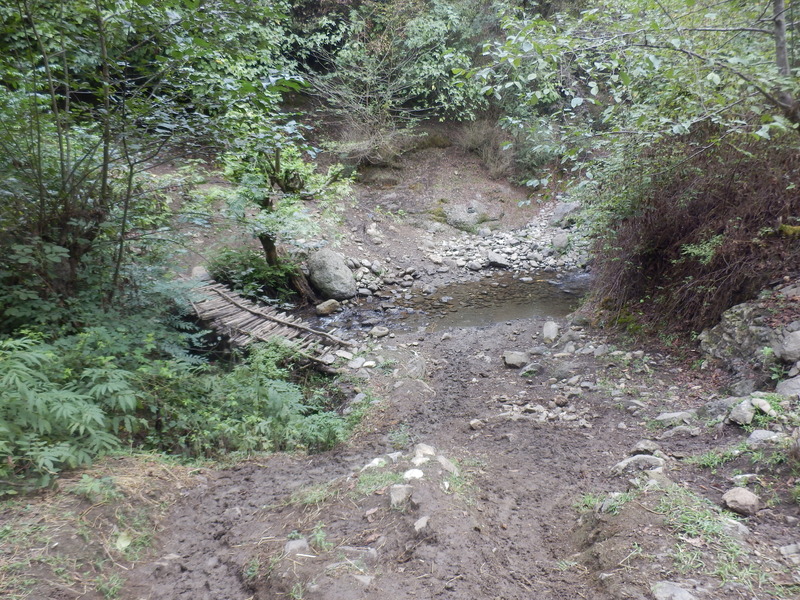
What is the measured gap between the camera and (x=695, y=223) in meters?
4.64

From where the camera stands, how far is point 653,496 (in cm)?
221

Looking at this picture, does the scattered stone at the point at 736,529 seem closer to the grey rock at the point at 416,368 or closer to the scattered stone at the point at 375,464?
the scattered stone at the point at 375,464

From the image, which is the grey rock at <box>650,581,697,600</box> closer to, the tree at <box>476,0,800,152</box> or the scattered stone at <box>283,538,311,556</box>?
the scattered stone at <box>283,538,311,556</box>

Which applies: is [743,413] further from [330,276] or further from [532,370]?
[330,276]

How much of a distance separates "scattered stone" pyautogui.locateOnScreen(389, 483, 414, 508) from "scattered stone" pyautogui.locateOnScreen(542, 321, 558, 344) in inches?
156

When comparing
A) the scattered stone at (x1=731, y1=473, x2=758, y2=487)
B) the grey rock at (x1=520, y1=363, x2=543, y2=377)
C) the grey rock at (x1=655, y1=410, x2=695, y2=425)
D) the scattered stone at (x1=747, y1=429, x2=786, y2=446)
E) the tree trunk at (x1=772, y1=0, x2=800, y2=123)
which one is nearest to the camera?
the scattered stone at (x1=731, y1=473, x2=758, y2=487)

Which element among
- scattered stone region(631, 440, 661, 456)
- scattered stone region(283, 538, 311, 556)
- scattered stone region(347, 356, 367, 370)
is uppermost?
Answer: scattered stone region(283, 538, 311, 556)

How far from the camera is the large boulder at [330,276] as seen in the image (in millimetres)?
8531

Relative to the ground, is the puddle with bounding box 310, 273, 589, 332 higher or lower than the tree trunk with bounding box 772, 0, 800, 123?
lower

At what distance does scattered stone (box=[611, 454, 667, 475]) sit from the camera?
2631 mm

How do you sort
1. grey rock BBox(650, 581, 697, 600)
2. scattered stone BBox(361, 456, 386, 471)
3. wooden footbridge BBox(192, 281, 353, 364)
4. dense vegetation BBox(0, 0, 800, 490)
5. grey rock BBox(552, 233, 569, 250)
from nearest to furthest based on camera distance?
1. grey rock BBox(650, 581, 697, 600)
2. dense vegetation BBox(0, 0, 800, 490)
3. scattered stone BBox(361, 456, 386, 471)
4. wooden footbridge BBox(192, 281, 353, 364)
5. grey rock BBox(552, 233, 569, 250)

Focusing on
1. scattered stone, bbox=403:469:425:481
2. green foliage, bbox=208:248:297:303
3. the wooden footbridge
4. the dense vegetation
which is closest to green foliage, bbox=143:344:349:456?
the dense vegetation

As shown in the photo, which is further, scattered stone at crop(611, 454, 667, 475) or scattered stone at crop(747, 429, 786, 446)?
scattered stone at crop(611, 454, 667, 475)

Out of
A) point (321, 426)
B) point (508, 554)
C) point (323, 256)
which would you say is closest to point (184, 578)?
point (508, 554)
